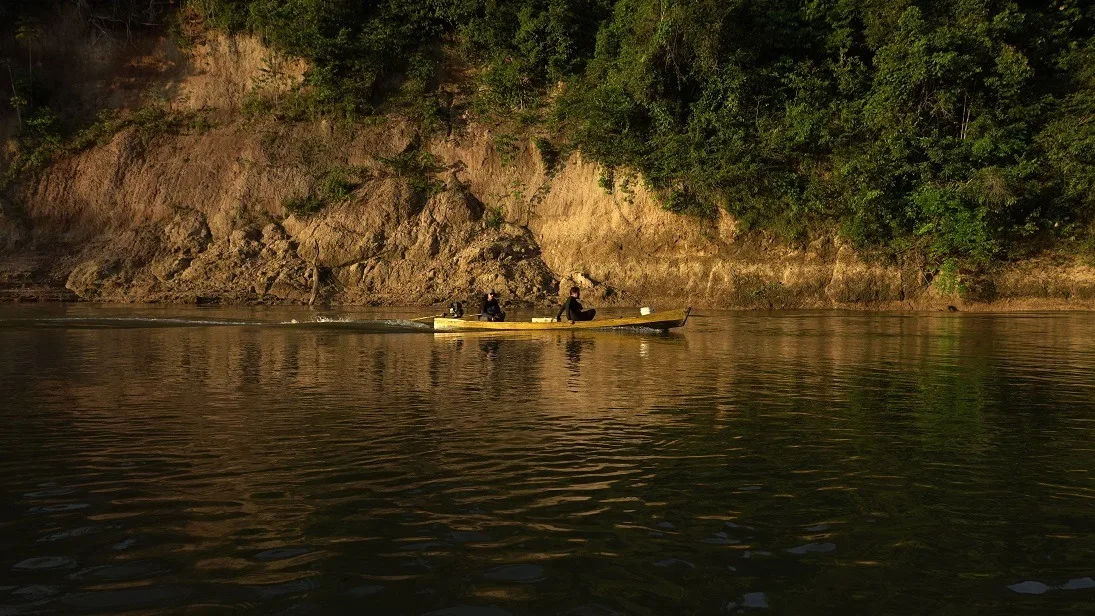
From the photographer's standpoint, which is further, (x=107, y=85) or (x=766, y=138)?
(x=107, y=85)

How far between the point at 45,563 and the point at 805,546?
17.6ft

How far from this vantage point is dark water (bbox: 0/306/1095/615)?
16.5ft

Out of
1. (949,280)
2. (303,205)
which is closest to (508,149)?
(303,205)

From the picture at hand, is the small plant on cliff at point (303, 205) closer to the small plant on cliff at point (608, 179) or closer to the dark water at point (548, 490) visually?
the small plant on cliff at point (608, 179)

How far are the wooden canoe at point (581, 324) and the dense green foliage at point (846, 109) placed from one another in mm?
15082

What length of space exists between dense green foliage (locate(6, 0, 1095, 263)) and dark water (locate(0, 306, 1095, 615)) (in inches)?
845

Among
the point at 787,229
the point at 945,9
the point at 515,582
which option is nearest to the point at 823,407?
the point at 515,582

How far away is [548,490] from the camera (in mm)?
7176

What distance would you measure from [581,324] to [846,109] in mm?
19801

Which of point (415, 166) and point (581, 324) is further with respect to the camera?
point (415, 166)

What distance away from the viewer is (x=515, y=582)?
5133 mm

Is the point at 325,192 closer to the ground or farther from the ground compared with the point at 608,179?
closer to the ground

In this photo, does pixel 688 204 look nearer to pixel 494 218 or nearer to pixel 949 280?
pixel 494 218

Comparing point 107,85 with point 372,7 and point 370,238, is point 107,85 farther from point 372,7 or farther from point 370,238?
point 370,238
